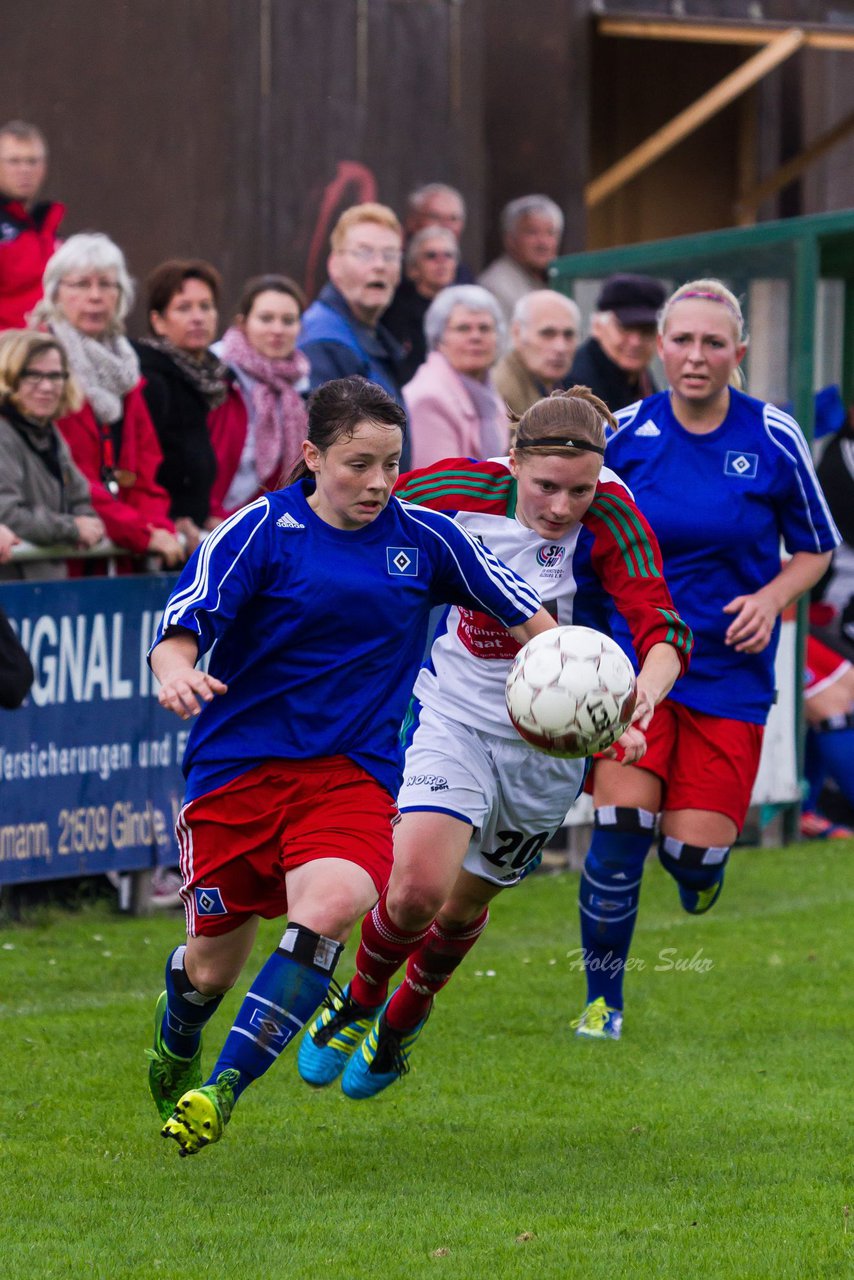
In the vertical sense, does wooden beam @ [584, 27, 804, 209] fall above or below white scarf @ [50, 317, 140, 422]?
above

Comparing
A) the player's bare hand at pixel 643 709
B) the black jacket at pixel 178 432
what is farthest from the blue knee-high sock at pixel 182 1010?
the black jacket at pixel 178 432

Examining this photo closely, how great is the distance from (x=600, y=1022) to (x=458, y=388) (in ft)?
13.4

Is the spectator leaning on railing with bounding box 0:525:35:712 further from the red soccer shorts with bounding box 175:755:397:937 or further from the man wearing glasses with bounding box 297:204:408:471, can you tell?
the man wearing glasses with bounding box 297:204:408:471

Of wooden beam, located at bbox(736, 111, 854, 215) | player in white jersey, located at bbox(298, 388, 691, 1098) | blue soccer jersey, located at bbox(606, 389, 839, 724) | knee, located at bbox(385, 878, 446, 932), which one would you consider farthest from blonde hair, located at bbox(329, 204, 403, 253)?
wooden beam, located at bbox(736, 111, 854, 215)

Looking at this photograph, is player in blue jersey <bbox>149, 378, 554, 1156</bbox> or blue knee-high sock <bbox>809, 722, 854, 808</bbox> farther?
blue knee-high sock <bbox>809, 722, 854, 808</bbox>

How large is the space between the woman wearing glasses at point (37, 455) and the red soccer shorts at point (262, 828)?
3.55 metres

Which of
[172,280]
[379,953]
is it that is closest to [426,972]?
[379,953]

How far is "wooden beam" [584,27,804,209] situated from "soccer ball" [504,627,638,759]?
38.2 ft

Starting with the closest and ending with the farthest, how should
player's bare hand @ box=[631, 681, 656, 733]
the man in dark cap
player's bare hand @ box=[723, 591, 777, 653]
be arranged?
player's bare hand @ box=[631, 681, 656, 733] → player's bare hand @ box=[723, 591, 777, 653] → the man in dark cap

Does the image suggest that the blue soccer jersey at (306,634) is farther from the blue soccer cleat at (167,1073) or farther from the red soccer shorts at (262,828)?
the blue soccer cleat at (167,1073)

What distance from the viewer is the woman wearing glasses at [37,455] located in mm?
8977

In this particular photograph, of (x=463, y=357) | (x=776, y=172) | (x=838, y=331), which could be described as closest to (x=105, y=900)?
(x=463, y=357)

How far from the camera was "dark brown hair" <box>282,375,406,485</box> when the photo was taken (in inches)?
224

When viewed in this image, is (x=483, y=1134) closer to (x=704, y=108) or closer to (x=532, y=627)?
(x=532, y=627)
